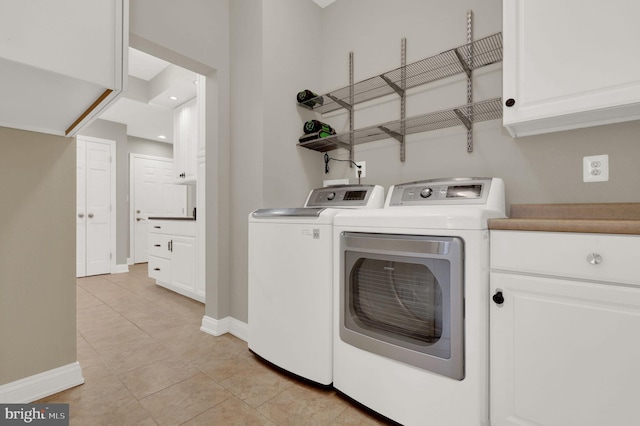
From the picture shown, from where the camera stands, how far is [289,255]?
1.52 meters

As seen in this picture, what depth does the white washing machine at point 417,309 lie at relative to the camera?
1.01 meters

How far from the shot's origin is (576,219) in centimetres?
109

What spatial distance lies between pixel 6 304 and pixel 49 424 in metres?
0.55

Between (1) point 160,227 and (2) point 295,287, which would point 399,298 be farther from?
(1) point 160,227

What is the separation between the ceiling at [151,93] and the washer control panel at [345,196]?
2.26 m

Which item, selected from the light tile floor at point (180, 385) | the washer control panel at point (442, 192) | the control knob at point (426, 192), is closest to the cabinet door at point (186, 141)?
the light tile floor at point (180, 385)

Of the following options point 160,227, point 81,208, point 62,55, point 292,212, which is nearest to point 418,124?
point 292,212

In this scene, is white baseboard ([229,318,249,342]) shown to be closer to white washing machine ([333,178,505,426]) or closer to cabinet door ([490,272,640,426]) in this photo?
white washing machine ([333,178,505,426])

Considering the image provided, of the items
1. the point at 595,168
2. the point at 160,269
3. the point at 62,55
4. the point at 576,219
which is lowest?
the point at 160,269

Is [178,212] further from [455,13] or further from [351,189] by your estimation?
[455,13]

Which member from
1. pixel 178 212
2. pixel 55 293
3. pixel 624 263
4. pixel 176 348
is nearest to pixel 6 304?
pixel 55 293

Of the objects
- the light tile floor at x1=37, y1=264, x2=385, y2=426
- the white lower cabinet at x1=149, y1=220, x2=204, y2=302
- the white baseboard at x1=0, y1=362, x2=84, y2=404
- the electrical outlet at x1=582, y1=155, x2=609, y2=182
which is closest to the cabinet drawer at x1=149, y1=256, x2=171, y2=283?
the white lower cabinet at x1=149, y1=220, x2=204, y2=302

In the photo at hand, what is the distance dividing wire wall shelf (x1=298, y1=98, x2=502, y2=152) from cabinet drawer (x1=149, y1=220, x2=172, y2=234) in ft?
6.59

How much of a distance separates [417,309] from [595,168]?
3.54 ft
